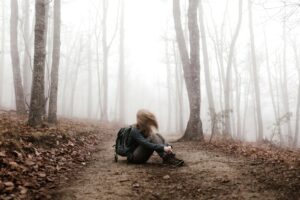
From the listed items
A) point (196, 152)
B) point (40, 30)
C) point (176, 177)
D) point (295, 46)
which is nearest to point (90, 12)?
point (295, 46)

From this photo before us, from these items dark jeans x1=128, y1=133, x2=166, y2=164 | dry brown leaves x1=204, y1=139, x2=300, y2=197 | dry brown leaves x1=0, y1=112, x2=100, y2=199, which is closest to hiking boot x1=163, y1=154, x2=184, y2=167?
dark jeans x1=128, y1=133, x2=166, y2=164

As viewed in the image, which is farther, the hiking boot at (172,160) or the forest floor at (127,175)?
the hiking boot at (172,160)

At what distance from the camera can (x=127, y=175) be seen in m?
6.25

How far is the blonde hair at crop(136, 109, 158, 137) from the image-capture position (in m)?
6.99

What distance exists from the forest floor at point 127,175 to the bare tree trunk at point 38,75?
1.15m

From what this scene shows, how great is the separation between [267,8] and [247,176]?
557 centimetres

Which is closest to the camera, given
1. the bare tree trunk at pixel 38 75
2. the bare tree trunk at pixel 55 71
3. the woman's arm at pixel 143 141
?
the woman's arm at pixel 143 141

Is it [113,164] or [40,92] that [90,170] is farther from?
[40,92]

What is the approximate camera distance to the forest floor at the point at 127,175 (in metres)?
5.05

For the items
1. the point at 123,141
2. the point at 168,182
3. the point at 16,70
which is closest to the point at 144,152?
the point at 123,141

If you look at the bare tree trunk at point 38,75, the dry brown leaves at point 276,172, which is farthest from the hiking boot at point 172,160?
the bare tree trunk at point 38,75

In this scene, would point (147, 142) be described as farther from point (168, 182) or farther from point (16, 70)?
point (16, 70)

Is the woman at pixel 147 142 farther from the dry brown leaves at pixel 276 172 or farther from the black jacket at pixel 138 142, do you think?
the dry brown leaves at pixel 276 172

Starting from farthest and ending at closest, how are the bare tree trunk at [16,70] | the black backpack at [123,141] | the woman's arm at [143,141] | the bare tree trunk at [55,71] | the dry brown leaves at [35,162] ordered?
the bare tree trunk at [16,70] < the bare tree trunk at [55,71] < the black backpack at [123,141] < the woman's arm at [143,141] < the dry brown leaves at [35,162]
